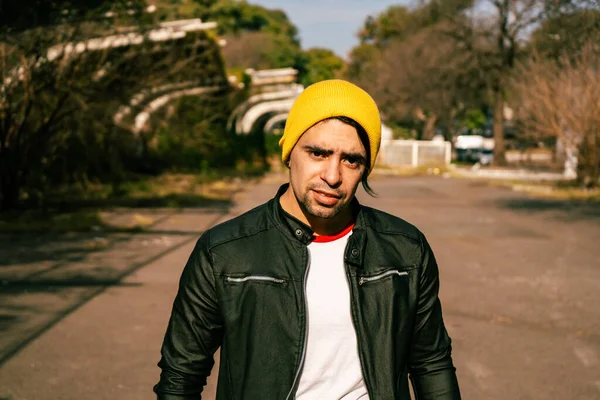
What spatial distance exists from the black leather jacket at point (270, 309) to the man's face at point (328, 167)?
0.08 meters

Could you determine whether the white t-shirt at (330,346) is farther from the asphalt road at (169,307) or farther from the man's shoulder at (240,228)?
the asphalt road at (169,307)

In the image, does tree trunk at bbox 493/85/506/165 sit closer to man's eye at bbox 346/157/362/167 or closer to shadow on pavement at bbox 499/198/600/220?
shadow on pavement at bbox 499/198/600/220

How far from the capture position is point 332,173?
2.02 meters

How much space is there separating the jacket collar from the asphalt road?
303cm

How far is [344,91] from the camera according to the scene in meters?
2.00

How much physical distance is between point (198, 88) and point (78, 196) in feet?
29.9

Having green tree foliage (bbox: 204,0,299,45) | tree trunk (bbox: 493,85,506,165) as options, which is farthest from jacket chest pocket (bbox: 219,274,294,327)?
green tree foliage (bbox: 204,0,299,45)

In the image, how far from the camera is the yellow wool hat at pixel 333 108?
1.99 metres

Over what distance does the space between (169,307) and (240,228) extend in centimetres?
516

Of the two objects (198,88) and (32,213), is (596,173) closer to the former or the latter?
(198,88)

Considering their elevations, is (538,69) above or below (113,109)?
above

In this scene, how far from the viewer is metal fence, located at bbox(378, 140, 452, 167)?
137ft


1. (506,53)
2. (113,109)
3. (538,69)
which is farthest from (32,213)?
(506,53)

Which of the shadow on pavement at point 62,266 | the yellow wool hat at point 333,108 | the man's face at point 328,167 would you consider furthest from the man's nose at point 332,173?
the shadow on pavement at point 62,266
